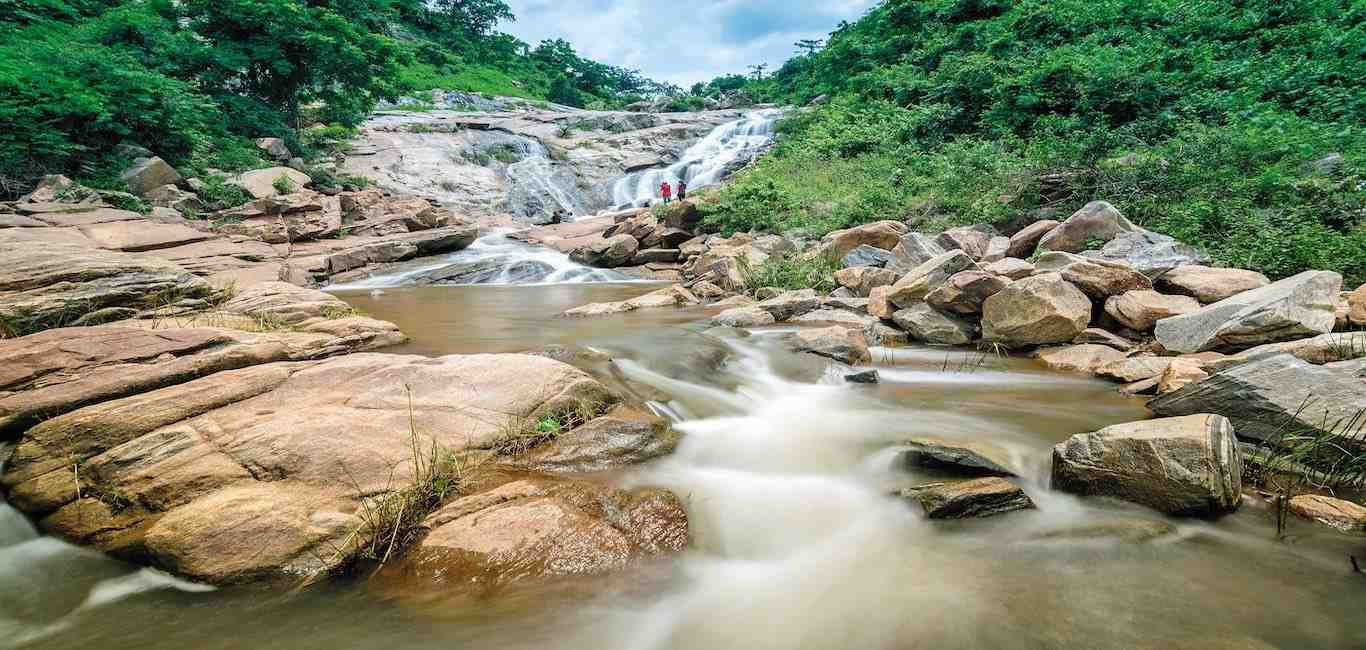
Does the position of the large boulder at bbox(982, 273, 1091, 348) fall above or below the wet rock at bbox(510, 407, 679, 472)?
above

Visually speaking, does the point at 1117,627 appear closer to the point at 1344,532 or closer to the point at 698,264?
the point at 1344,532

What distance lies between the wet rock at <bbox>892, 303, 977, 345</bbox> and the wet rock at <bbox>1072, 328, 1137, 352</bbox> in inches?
38.7

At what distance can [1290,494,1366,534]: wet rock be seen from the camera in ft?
8.30

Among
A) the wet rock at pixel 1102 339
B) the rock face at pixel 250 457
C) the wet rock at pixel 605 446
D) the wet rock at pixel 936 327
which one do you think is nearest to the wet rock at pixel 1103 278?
the wet rock at pixel 1102 339

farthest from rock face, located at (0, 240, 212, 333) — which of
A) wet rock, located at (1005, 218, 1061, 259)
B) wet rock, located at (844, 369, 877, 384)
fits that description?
wet rock, located at (1005, 218, 1061, 259)

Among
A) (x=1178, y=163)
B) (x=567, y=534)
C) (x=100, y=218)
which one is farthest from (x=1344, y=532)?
(x=100, y=218)

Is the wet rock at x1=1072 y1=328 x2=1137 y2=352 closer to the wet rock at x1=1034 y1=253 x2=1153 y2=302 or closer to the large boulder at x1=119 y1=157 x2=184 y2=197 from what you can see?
the wet rock at x1=1034 y1=253 x2=1153 y2=302

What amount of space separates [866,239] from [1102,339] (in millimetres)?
5178

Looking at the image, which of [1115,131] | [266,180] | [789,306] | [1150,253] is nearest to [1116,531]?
[789,306]

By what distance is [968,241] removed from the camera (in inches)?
351

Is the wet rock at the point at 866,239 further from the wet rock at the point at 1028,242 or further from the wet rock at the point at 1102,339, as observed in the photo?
the wet rock at the point at 1102,339

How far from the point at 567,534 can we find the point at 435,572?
0.57 meters

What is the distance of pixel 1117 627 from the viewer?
2100 mm

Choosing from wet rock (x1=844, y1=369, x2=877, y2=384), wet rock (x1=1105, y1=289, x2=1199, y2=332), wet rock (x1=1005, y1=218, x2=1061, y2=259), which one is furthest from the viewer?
wet rock (x1=1005, y1=218, x2=1061, y2=259)
